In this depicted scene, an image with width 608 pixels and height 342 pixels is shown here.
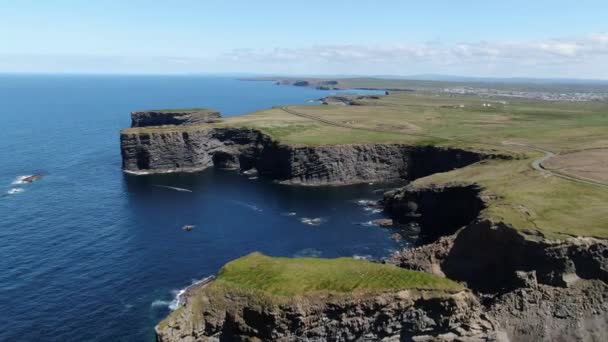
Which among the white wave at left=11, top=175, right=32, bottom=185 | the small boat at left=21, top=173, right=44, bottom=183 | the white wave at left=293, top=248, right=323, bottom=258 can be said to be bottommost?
the white wave at left=293, top=248, right=323, bottom=258

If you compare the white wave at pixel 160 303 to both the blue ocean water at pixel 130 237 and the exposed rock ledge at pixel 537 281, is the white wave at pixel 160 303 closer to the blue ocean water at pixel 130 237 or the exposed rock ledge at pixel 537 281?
the blue ocean water at pixel 130 237

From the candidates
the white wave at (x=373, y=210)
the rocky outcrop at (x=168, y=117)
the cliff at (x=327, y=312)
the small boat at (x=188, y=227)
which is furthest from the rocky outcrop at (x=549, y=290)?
the rocky outcrop at (x=168, y=117)

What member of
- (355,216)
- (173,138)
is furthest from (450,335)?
(173,138)

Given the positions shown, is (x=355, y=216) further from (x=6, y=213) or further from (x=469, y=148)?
(x=6, y=213)

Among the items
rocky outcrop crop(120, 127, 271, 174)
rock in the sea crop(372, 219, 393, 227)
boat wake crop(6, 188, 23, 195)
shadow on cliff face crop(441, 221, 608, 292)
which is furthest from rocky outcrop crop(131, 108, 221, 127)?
shadow on cliff face crop(441, 221, 608, 292)

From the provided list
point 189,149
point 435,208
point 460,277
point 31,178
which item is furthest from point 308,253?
point 31,178

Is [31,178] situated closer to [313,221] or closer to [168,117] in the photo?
[168,117]

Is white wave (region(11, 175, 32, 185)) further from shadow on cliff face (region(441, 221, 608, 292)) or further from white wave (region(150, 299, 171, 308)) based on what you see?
shadow on cliff face (region(441, 221, 608, 292))
